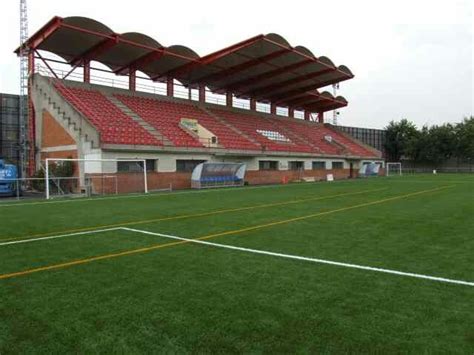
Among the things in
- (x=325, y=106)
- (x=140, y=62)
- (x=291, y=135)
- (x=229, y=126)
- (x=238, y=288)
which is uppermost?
(x=140, y=62)

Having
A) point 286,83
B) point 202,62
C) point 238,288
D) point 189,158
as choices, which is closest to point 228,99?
point 286,83

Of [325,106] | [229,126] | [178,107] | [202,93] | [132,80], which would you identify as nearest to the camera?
[132,80]

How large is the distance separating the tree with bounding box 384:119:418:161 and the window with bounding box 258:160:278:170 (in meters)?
48.3

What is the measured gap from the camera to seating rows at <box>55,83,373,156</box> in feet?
102

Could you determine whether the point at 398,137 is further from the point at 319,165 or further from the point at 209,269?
the point at 209,269

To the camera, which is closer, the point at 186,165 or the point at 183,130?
the point at 186,165

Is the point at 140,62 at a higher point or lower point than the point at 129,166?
higher

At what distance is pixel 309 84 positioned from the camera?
2007 inches

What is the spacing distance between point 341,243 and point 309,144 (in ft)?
137

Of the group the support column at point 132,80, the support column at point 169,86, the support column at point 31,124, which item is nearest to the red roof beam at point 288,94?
the support column at point 169,86

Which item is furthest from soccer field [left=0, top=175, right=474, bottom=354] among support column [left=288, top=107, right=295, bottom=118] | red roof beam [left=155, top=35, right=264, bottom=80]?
support column [left=288, top=107, right=295, bottom=118]

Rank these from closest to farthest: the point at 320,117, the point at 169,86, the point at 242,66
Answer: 1. the point at 169,86
2. the point at 242,66
3. the point at 320,117

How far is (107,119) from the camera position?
31.4 m

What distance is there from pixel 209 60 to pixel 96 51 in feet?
30.9
